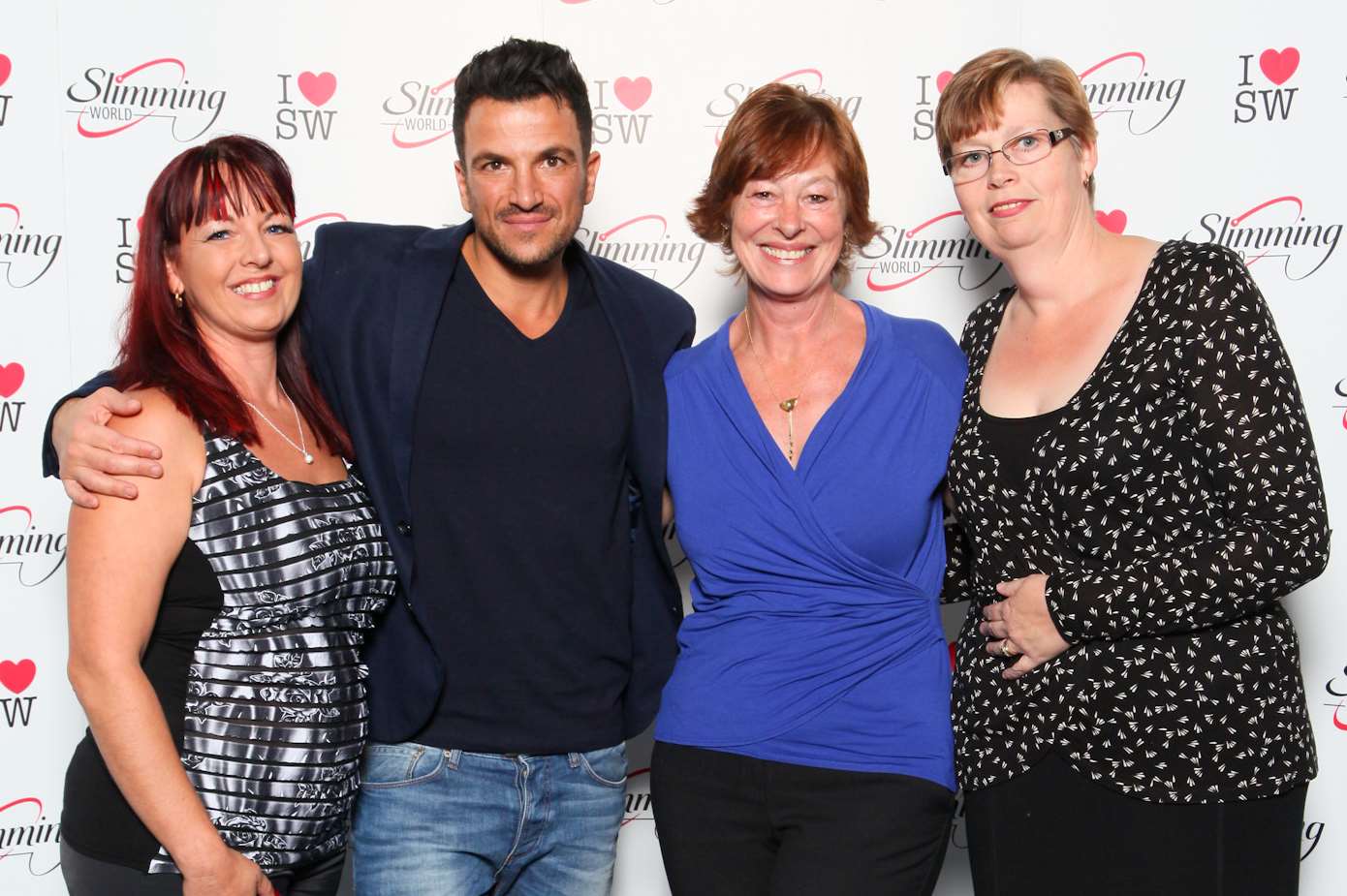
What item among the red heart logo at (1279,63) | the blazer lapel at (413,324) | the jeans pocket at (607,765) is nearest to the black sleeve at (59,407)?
the blazer lapel at (413,324)

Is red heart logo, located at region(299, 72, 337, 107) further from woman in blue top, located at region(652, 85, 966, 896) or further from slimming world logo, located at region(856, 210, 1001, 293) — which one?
slimming world logo, located at region(856, 210, 1001, 293)

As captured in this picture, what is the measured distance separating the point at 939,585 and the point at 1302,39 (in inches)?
68.1

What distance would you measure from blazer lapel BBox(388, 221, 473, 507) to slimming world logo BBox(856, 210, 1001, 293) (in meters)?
1.18

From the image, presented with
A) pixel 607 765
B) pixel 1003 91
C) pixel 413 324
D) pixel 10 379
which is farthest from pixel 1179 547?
pixel 10 379

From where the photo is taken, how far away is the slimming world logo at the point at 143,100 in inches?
102

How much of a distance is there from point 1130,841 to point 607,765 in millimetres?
810

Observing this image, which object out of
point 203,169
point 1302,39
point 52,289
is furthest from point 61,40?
point 1302,39

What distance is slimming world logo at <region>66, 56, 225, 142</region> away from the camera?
2600mm

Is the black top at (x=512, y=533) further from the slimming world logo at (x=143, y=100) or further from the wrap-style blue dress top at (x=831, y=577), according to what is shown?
the slimming world logo at (x=143, y=100)

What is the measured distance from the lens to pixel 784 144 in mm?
1832

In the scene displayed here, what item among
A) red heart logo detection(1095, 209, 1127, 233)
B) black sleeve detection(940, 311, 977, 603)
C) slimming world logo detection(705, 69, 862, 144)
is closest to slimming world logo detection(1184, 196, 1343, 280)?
red heart logo detection(1095, 209, 1127, 233)

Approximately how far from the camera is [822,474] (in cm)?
176

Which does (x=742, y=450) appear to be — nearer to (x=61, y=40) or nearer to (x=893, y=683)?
(x=893, y=683)

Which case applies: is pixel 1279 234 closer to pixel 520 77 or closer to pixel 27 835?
pixel 520 77
